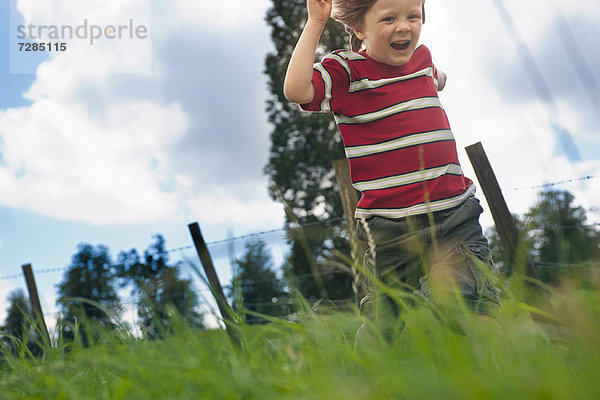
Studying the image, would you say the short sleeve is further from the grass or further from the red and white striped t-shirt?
the grass

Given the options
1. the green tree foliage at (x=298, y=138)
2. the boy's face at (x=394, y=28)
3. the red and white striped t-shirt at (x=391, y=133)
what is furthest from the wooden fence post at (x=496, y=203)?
the green tree foliage at (x=298, y=138)

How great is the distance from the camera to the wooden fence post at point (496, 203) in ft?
15.0

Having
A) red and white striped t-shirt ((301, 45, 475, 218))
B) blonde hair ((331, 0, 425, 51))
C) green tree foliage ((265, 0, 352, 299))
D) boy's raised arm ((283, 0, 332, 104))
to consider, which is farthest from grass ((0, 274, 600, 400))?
green tree foliage ((265, 0, 352, 299))

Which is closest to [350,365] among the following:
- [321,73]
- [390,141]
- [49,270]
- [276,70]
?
[390,141]

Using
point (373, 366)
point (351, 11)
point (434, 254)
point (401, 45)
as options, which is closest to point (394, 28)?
point (401, 45)

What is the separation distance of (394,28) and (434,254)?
95 cm

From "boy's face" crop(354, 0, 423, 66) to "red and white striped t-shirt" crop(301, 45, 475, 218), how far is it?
8cm

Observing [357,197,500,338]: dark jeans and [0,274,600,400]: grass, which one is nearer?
[0,274,600,400]: grass

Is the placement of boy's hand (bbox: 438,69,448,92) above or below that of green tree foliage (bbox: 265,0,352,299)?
below

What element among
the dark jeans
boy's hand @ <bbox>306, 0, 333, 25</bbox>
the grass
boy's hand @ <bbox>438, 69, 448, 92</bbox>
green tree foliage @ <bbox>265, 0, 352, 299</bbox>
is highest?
green tree foliage @ <bbox>265, 0, 352, 299</bbox>

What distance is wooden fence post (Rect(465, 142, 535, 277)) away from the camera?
15.0 feet

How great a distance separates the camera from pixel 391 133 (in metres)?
2.31

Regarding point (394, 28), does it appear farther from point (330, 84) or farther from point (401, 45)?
point (330, 84)

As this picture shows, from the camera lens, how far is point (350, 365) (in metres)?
1.50
